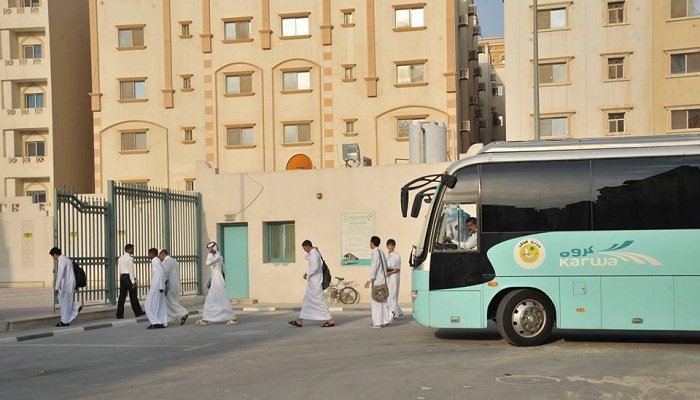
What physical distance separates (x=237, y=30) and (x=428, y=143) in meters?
25.2

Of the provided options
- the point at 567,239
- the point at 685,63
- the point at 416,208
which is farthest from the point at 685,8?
the point at 416,208

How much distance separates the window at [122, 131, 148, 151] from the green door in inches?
976

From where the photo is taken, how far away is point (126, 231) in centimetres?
2238

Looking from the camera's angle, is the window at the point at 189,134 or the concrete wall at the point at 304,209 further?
the window at the point at 189,134

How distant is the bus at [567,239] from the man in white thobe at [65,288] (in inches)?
350

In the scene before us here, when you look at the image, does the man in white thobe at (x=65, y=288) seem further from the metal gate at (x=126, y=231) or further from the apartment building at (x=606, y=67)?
the apartment building at (x=606, y=67)

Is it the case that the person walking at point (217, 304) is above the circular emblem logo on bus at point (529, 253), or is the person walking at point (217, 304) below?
below

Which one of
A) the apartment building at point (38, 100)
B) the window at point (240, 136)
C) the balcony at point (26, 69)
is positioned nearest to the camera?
the window at point (240, 136)

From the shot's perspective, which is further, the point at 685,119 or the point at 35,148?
the point at 35,148

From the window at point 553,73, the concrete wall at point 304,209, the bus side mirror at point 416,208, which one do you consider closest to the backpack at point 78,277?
the concrete wall at point 304,209

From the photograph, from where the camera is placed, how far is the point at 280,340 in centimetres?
1503

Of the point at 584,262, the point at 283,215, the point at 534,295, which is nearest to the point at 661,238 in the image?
the point at 584,262

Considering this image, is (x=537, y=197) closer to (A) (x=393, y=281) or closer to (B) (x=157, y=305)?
(A) (x=393, y=281)

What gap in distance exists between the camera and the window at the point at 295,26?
47.2 metres
